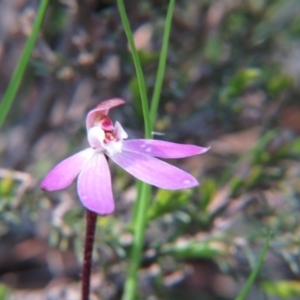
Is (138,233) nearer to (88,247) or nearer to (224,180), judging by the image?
(88,247)

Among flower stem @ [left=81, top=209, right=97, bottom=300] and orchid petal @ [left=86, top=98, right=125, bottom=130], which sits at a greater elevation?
orchid petal @ [left=86, top=98, right=125, bottom=130]

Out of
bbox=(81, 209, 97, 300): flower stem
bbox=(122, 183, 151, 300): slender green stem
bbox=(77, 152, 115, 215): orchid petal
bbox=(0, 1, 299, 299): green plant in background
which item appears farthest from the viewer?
bbox=(0, 1, 299, 299): green plant in background

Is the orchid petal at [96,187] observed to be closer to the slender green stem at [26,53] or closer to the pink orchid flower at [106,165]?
the pink orchid flower at [106,165]

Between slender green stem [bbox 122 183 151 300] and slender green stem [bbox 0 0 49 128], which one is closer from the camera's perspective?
slender green stem [bbox 0 0 49 128]

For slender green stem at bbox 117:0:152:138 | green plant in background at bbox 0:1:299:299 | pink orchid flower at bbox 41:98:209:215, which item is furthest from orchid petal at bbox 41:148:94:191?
green plant in background at bbox 0:1:299:299

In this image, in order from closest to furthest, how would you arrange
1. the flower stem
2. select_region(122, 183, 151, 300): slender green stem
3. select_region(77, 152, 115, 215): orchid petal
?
1. select_region(77, 152, 115, 215): orchid petal
2. the flower stem
3. select_region(122, 183, 151, 300): slender green stem

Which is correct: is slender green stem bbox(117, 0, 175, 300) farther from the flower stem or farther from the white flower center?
the flower stem

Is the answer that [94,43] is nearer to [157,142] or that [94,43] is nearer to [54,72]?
[54,72]

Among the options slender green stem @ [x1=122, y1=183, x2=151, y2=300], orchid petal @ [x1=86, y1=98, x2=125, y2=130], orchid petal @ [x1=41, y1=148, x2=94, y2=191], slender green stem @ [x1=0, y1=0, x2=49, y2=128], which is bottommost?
slender green stem @ [x1=122, y1=183, x2=151, y2=300]
